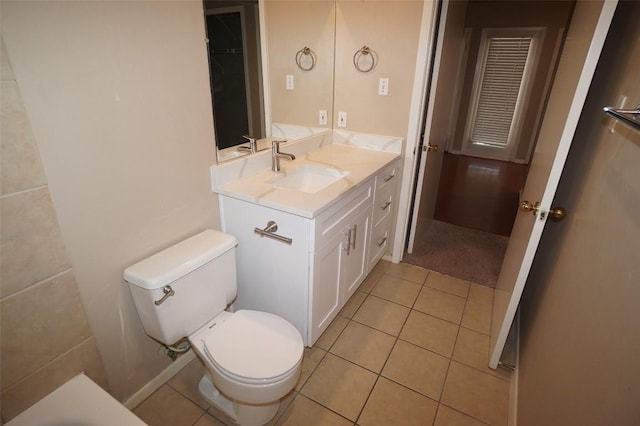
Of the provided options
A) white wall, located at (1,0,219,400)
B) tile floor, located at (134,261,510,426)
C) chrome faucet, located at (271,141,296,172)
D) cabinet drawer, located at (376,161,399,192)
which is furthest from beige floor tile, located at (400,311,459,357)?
white wall, located at (1,0,219,400)

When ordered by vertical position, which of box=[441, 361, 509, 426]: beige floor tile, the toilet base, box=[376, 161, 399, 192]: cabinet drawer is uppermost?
box=[376, 161, 399, 192]: cabinet drawer

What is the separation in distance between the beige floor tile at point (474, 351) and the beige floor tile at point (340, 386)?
20.9 inches

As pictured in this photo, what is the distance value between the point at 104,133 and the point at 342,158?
4.57 ft

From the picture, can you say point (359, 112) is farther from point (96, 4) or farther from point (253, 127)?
point (96, 4)

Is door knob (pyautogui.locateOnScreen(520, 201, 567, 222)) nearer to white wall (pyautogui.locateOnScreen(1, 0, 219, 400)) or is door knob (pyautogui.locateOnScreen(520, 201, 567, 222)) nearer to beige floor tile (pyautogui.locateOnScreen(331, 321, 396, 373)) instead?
beige floor tile (pyautogui.locateOnScreen(331, 321, 396, 373))

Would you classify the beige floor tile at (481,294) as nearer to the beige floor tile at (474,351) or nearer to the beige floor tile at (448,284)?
the beige floor tile at (448,284)

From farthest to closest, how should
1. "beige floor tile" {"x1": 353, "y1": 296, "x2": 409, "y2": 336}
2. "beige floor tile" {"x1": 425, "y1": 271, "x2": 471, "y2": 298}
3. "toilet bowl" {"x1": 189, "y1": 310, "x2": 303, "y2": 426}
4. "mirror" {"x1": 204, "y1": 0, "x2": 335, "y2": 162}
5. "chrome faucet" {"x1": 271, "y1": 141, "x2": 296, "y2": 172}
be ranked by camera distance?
"beige floor tile" {"x1": 425, "y1": 271, "x2": 471, "y2": 298}, "beige floor tile" {"x1": 353, "y1": 296, "x2": 409, "y2": 336}, "chrome faucet" {"x1": 271, "y1": 141, "x2": 296, "y2": 172}, "mirror" {"x1": 204, "y1": 0, "x2": 335, "y2": 162}, "toilet bowl" {"x1": 189, "y1": 310, "x2": 303, "y2": 426}

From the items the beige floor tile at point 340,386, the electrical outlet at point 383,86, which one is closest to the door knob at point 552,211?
the beige floor tile at point 340,386

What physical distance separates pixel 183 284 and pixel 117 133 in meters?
0.61

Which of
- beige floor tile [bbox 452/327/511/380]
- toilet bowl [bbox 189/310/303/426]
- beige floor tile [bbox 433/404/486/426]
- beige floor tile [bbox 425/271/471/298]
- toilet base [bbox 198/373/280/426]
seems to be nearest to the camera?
toilet bowl [bbox 189/310/303/426]

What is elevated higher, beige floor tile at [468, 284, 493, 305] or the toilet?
the toilet

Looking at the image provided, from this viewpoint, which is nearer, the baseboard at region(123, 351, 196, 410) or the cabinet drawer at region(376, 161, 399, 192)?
the baseboard at region(123, 351, 196, 410)

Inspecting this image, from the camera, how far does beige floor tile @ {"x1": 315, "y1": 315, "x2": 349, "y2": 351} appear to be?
1.84 meters

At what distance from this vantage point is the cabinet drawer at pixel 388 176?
2.08m
